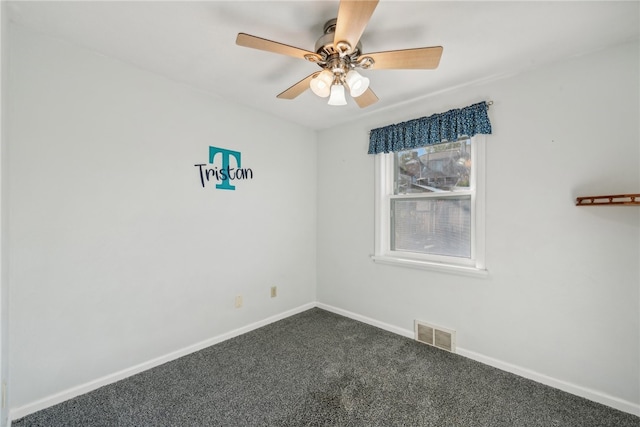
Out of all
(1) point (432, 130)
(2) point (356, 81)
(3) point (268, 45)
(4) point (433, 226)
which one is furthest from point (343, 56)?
(4) point (433, 226)

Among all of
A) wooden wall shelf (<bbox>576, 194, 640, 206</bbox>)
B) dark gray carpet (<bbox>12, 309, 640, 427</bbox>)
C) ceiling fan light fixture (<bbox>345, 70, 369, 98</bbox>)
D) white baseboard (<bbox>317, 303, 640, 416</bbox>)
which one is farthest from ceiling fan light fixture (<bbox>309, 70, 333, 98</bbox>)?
white baseboard (<bbox>317, 303, 640, 416</bbox>)

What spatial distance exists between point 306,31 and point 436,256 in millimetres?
2159

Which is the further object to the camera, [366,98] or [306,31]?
[366,98]

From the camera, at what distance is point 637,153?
1.75 meters

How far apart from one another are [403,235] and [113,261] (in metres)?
2.55

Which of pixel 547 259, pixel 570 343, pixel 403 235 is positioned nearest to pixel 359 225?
pixel 403 235

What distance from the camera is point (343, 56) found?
63.0 inches

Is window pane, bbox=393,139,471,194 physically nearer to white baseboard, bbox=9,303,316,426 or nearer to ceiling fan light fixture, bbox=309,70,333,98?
ceiling fan light fixture, bbox=309,70,333,98

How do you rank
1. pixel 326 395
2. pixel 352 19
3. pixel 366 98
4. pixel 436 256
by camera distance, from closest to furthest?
pixel 352 19, pixel 326 395, pixel 366 98, pixel 436 256

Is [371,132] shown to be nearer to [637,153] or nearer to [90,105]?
[637,153]

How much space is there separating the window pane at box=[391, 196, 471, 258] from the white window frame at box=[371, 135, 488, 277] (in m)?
0.05

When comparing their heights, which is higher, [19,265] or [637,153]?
[637,153]

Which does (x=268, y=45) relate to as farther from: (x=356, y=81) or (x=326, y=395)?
(x=326, y=395)

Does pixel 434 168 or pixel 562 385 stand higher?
pixel 434 168
